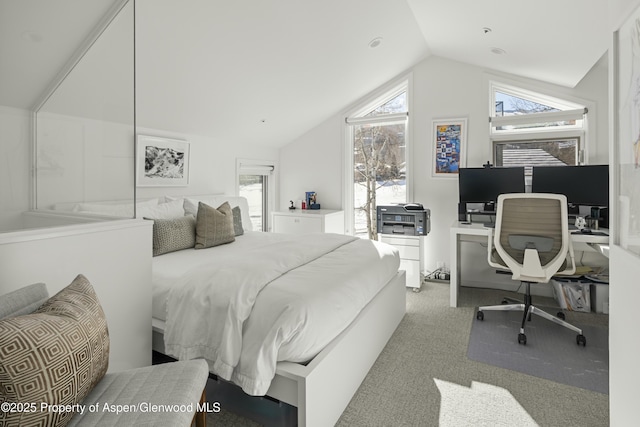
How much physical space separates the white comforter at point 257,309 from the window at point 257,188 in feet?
8.27

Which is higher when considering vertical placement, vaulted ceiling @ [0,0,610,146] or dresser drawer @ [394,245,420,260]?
vaulted ceiling @ [0,0,610,146]

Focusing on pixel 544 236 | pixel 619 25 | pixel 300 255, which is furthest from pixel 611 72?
pixel 300 255

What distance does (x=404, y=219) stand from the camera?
3.97 meters

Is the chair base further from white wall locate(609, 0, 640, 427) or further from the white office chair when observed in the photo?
white wall locate(609, 0, 640, 427)

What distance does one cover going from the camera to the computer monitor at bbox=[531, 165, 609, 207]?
3141 mm

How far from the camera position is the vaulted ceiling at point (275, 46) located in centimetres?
145

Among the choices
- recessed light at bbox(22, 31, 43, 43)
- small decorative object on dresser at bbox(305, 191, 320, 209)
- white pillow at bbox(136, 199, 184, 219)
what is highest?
recessed light at bbox(22, 31, 43, 43)

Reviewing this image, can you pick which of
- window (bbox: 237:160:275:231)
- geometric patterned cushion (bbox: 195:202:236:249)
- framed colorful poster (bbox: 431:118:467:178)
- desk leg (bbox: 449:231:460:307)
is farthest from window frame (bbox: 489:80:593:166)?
geometric patterned cushion (bbox: 195:202:236:249)

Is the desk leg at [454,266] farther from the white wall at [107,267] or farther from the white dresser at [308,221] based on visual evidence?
the white wall at [107,267]

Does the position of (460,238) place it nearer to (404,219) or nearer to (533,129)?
(404,219)

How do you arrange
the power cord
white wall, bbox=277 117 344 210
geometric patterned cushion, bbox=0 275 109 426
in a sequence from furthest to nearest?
white wall, bbox=277 117 344 210 → the power cord → geometric patterned cushion, bbox=0 275 109 426

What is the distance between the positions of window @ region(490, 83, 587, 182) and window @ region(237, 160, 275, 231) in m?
3.03

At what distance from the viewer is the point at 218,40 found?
2590 millimetres

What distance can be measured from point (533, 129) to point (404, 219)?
1.75 metres
